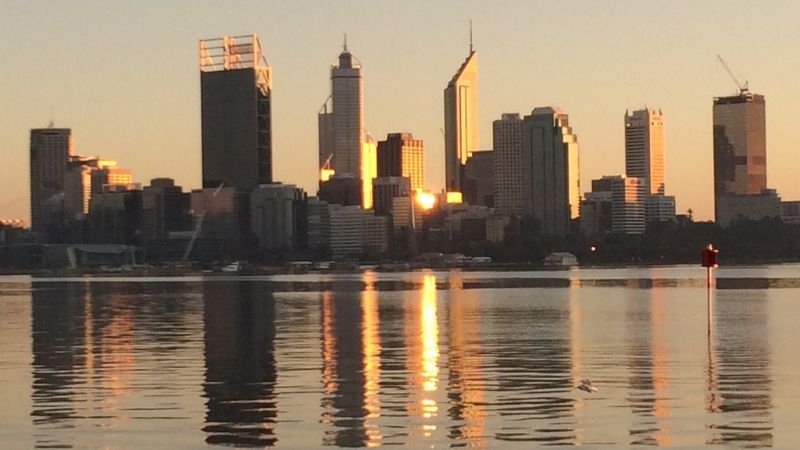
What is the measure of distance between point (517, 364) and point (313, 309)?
53335 millimetres

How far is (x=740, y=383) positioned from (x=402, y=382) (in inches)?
378

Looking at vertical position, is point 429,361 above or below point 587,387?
below

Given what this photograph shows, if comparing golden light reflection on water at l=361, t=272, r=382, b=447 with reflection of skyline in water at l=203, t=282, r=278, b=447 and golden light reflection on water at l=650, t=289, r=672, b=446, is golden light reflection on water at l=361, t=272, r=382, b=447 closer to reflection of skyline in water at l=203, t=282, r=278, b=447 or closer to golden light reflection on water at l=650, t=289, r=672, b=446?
reflection of skyline in water at l=203, t=282, r=278, b=447

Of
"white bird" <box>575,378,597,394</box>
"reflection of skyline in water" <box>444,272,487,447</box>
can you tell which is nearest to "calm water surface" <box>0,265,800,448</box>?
"reflection of skyline in water" <box>444,272,487,447</box>

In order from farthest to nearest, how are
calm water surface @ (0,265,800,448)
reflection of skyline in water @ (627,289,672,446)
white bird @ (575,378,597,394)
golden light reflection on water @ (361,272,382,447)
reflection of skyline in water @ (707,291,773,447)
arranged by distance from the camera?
white bird @ (575,378,597,394) < golden light reflection on water @ (361,272,382,447) < calm water surface @ (0,265,800,448) < reflection of skyline in water @ (627,289,672,446) < reflection of skyline in water @ (707,291,773,447)

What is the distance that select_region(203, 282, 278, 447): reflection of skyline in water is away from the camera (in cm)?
3212

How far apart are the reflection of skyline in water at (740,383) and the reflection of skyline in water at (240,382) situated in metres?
9.92

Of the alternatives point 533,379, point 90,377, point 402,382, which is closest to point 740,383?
point 533,379

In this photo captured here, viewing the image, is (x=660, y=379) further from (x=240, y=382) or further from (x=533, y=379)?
(x=240, y=382)

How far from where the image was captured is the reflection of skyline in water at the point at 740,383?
103 feet

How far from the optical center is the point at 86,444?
30.6 meters

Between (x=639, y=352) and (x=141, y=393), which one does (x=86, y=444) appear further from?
(x=639, y=352)

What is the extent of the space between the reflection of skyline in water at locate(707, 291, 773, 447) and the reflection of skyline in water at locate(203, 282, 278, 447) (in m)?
9.92

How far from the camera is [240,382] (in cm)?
4356
